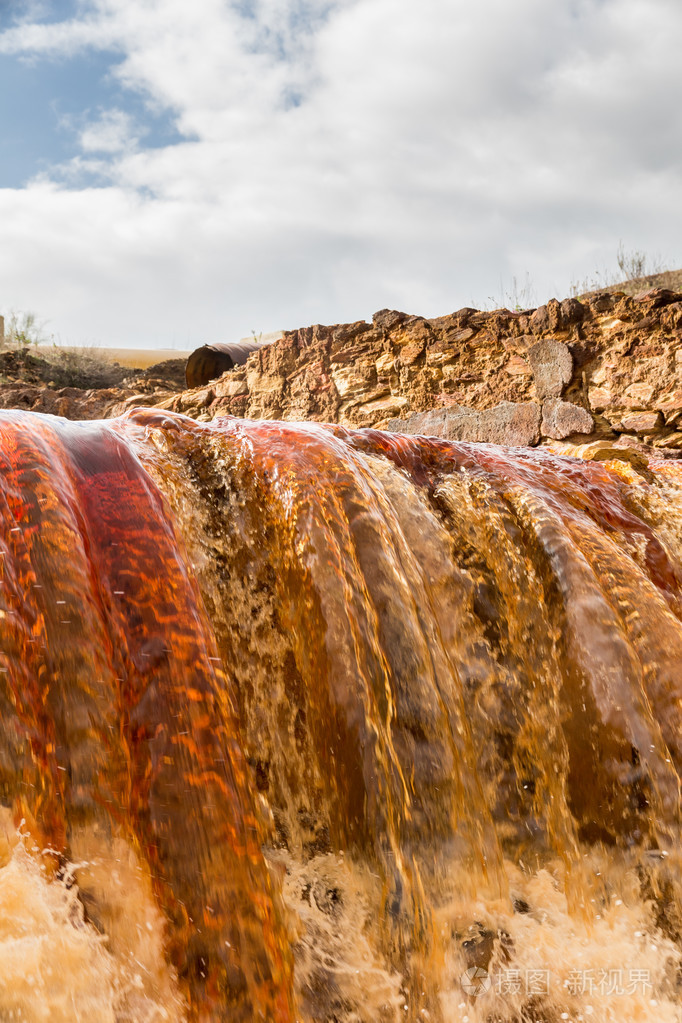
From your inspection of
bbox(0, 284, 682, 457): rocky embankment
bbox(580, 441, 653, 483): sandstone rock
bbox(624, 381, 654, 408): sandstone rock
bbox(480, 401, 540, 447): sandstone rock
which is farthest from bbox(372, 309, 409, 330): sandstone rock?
bbox(580, 441, 653, 483): sandstone rock

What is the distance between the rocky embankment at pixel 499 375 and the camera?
467 centimetres

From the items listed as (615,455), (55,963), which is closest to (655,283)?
(615,455)

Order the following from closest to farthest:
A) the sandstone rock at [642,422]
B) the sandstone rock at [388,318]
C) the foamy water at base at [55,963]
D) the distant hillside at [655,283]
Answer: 1. the foamy water at base at [55,963]
2. the sandstone rock at [642,422]
3. the sandstone rock at [388,318]
4. the distant hillside at [655,283]

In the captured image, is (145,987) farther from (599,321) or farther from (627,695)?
(599,321)

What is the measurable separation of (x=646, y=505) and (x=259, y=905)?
238cm

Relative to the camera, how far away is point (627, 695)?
1938mm

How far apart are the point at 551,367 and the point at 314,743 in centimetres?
392

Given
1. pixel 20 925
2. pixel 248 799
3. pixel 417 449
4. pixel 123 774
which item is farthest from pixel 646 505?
pixel 20 925

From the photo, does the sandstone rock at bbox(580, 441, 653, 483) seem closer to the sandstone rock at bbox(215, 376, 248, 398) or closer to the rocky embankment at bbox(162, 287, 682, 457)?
the rocky embankment at bbox(162, 287, 682, 457)

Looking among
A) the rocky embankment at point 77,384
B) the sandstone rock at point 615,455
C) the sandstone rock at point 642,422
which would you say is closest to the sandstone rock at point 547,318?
the sandstone rock at point 642,422

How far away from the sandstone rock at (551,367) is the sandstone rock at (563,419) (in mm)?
79

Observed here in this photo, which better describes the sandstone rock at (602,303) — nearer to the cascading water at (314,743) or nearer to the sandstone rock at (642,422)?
the sandstone rock at (642,422)

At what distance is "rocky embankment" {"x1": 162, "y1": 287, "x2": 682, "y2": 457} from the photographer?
4672 mm

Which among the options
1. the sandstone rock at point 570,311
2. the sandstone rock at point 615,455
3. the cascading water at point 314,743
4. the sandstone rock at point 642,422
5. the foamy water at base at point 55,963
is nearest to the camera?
the foamy water at base at point 55,963
